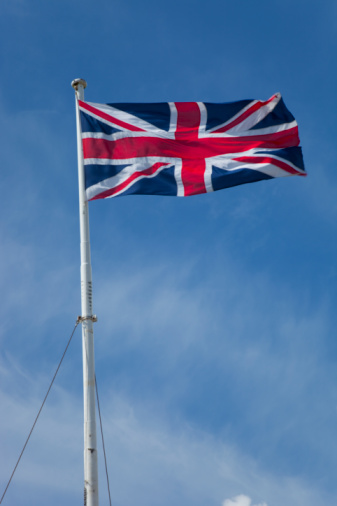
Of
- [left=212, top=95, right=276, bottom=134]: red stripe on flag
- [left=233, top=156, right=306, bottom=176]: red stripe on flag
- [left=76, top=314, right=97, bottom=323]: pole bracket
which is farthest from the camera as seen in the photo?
[left=212, top=95, right=276, bottom=134]: red stripe on flag

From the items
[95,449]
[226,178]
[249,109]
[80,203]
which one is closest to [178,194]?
[226,178]

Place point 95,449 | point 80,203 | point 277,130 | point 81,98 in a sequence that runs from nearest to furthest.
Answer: point 95,449, point 80,203, point 81,98, point 277,130

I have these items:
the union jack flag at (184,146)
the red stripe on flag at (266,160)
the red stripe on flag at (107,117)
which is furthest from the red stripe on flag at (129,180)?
the red stripe on flag at (266,160)

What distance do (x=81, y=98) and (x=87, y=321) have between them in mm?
7261

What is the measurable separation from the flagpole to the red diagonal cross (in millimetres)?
970

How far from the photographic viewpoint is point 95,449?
17.2m

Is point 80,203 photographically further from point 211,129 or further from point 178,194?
point 211,129

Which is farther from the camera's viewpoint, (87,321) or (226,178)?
(226,178)

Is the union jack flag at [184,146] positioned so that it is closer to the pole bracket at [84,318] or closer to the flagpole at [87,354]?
the flagpole at [87,354]

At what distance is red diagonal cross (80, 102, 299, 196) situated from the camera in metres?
21.2

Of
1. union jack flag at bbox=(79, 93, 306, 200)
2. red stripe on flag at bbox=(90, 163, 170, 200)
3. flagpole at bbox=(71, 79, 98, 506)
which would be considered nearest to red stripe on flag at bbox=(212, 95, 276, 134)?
union jack flag at bbox=(79, 93, 306, 200)

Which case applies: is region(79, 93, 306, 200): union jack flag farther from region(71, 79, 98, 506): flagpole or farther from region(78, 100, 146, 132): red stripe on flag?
region(71, 79, 98, 506): flagpole

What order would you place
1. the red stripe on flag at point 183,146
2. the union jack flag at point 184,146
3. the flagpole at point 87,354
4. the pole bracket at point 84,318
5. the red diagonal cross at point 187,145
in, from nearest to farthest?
the flagpole at point 87,354 < the pole bracket at point 84,318 < the union jack flag at point 184,146 < the red stripe on flag at point 183,146 < the red diagonal cross at point 187,145

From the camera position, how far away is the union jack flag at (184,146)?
20.8 meters
